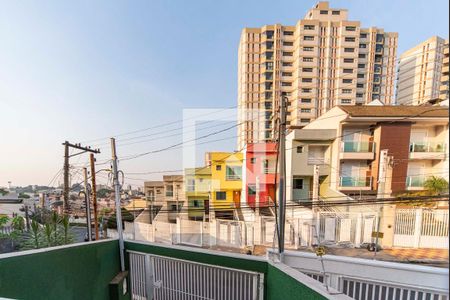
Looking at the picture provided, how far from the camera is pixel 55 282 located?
1954mm

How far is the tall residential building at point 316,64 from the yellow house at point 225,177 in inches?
405

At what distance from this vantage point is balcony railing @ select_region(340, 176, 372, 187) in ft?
30.6

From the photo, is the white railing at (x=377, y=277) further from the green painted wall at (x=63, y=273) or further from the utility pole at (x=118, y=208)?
the green painted wall at (x=63, y=273)

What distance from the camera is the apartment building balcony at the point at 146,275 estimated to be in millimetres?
1661

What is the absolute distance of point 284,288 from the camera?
167 cm

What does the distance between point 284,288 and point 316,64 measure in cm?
2842

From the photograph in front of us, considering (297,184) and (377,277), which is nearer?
(377,277)

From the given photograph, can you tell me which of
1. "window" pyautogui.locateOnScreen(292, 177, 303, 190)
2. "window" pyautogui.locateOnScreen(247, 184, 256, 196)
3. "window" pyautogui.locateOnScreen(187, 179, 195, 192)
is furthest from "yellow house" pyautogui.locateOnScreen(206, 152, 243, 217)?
"window" pyautogui.locateOnScreen(292, 177, 303, 190)

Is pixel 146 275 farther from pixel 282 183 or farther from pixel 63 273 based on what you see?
pixel 282 183

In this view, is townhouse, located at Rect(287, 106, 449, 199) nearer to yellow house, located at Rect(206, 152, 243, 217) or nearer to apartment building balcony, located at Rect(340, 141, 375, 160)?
apartment building balcony, located at Rect(340, 141, 375, 160)

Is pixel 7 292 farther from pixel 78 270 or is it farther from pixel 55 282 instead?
pixel 78 270

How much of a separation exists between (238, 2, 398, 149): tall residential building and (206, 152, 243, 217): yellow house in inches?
405

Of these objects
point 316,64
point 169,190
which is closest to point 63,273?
point 169,190

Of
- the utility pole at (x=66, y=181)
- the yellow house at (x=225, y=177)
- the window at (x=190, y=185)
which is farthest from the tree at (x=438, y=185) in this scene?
the window at (x=190, y=185)
